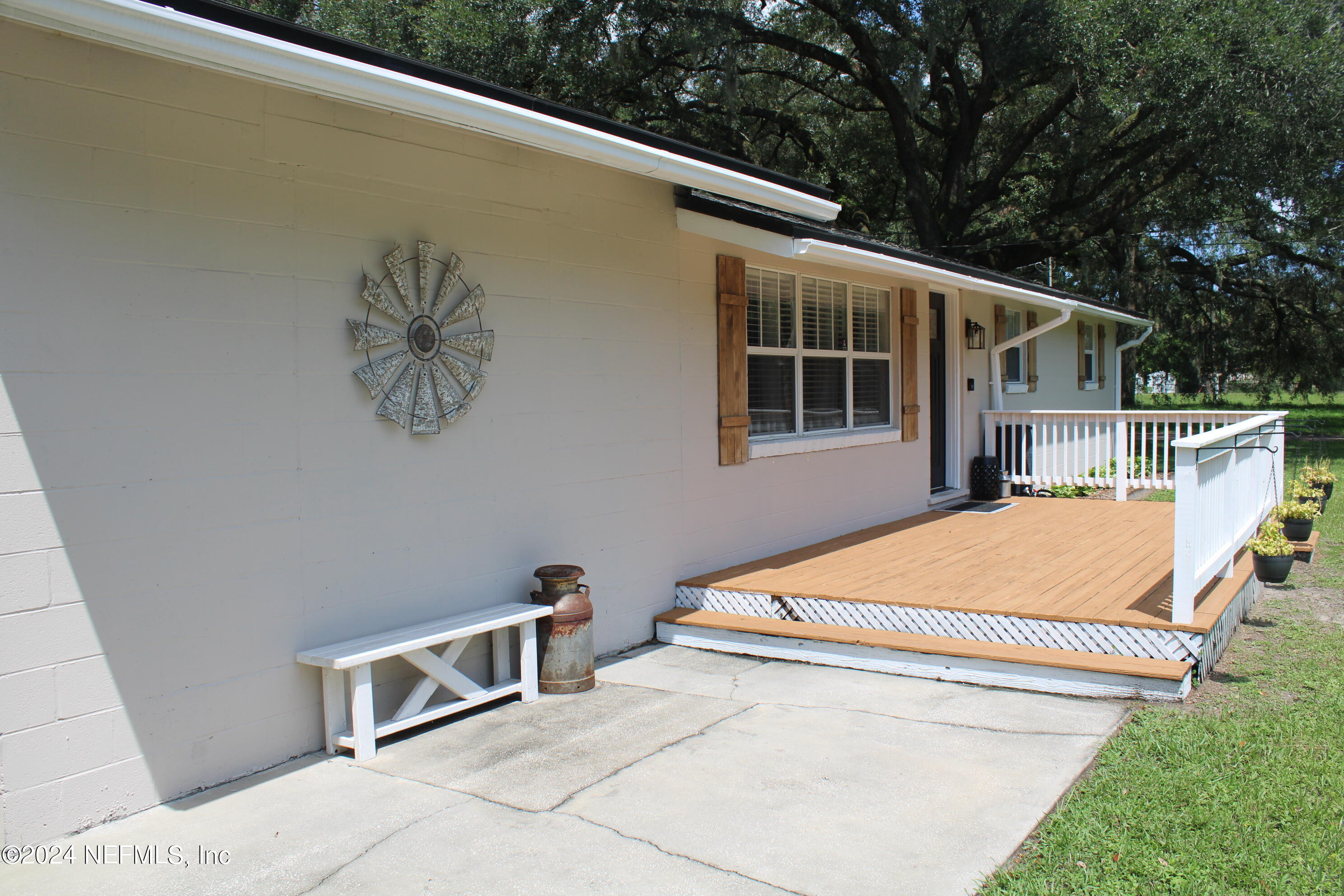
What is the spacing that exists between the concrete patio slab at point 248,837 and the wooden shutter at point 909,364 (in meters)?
6.26

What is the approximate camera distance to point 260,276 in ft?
12.2

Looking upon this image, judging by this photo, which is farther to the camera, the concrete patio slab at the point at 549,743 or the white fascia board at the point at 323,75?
the concrete patio slab at the point at 549,743

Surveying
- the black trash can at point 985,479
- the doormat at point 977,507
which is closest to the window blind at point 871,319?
the doormat at point 977,507

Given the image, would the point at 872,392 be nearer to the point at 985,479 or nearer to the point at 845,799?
the point at 985,479

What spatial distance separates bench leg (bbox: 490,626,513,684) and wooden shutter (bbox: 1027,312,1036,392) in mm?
9646

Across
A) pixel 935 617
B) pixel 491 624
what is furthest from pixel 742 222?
pixel 491 624

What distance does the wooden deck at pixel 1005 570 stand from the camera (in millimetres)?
4953

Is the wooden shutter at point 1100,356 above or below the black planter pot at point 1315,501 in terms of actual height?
above

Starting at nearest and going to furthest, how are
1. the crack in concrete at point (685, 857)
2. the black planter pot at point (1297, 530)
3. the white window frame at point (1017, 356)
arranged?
the crack in concrete at point (685, 857)
the black planter pot at point (1297, 530)
the white window frame at point (1017, 356)

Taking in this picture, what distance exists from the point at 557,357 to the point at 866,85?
43.0ft

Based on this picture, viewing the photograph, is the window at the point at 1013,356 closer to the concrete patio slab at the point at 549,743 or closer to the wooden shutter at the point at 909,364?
the wooden shutter at the point at 909,364

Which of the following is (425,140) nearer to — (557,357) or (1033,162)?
(557,357)

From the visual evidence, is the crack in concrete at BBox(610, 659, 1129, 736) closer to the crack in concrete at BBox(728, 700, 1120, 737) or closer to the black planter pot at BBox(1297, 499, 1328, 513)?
the crack in concrete at BBox(728, 700, 1120, 737)

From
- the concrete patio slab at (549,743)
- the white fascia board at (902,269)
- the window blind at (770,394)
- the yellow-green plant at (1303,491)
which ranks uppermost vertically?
the white fascia board at (902,269)
